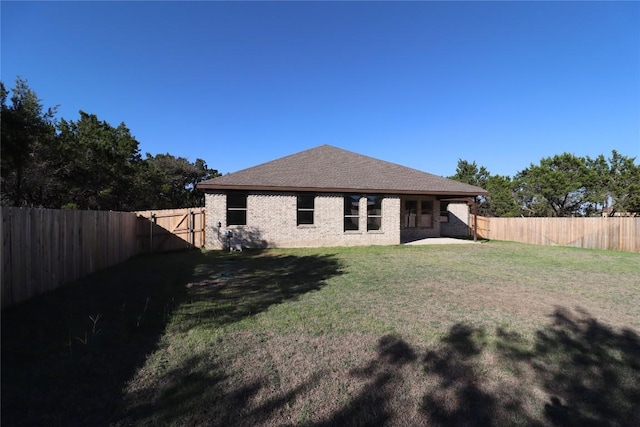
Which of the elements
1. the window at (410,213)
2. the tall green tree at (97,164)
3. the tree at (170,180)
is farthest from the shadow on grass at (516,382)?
the tree at (170,180)

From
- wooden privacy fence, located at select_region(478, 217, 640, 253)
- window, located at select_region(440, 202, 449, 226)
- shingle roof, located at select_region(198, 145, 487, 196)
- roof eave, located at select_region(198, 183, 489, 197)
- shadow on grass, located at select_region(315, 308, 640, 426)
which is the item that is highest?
shingle roof, located at select_region(198, 145, 487, 196)

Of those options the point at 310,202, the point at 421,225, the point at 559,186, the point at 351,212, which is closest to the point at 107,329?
the point at 310,202

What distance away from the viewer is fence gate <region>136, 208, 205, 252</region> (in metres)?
14.3

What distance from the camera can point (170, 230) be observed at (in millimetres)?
15023

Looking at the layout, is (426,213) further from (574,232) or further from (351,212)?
(574,232)

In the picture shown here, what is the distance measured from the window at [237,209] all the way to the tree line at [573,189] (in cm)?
2582

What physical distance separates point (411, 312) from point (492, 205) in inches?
1574

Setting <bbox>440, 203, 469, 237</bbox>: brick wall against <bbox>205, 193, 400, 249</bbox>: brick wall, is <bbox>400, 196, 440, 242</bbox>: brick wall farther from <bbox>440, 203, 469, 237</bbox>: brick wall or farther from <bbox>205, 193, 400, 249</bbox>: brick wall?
<bbox>205, 193, 400, 249</bbox>: brick wall

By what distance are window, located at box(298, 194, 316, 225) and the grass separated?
941 centimetres

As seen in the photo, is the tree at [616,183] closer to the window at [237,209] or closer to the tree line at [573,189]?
the tree line at [573,189]

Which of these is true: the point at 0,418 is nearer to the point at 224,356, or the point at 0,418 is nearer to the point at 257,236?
the point at 224,356

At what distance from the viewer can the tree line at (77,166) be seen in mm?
13680

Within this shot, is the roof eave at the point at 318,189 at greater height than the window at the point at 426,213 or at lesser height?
greater

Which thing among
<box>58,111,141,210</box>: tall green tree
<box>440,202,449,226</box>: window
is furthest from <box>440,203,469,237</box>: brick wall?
<box>58,111,141,210</box>: tall green tree
